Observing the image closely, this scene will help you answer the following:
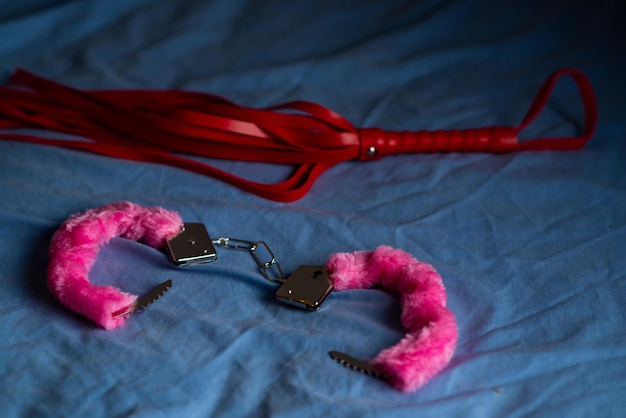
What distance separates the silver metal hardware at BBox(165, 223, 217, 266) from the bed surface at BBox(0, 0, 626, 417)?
2cm

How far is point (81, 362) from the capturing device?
3.10ft

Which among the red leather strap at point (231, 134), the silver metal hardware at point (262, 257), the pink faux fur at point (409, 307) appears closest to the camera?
the pink faux fur at point (409, 307)

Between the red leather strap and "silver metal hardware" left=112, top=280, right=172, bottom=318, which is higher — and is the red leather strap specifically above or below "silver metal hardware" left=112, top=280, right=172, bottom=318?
above

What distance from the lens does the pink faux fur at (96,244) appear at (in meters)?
0.99

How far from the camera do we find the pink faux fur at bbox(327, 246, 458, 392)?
35.4 inches

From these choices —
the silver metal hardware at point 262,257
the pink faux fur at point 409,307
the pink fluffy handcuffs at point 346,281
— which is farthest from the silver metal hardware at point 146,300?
the pink faux fur at point 409,307

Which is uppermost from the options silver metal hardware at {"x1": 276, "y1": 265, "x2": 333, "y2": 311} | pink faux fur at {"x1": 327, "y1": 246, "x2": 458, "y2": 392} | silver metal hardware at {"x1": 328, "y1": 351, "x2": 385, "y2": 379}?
pink faux fur at {"x1": 327, "y1": 246, "x2": 458, "y2": 392}

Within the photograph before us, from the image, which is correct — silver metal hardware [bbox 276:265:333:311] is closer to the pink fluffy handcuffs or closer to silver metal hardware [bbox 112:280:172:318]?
the pink fluffy handcuffs

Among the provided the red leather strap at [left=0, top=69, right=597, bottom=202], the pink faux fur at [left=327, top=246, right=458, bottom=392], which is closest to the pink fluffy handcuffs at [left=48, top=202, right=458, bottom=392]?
the pink faux fur at [left=327, top=246, right=458, bottom=392]

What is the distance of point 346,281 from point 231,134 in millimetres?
453

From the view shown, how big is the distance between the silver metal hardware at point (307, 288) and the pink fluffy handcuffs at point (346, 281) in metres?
0.02

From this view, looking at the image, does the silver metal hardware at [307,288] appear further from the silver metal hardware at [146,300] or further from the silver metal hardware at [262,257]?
the silver metal hardware at [146,300]

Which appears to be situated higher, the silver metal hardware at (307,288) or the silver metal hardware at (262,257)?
the silver metal hardware at (307,288)

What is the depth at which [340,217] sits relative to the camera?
1.23 m
